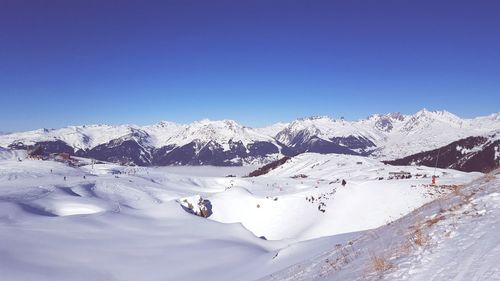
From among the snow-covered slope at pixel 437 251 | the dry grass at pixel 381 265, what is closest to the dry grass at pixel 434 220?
the snow-covered slope at pixel 437 251

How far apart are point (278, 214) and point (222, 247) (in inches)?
934

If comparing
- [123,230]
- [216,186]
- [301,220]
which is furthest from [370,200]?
[216,186]

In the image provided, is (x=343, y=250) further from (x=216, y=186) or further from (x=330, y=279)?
(x=216, y=186)

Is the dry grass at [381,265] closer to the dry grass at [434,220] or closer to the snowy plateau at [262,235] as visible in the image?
the snowy plateau at [262,235]

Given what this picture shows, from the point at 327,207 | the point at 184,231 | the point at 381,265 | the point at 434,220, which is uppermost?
the point at 434,220

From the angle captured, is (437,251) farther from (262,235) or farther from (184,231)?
(262,235)

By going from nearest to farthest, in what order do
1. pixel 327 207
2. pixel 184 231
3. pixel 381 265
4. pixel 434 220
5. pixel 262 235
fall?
pixel 381 265 → pixel 434 220 → pixel 184 231 → pixel 262 235 → pixel 327 207

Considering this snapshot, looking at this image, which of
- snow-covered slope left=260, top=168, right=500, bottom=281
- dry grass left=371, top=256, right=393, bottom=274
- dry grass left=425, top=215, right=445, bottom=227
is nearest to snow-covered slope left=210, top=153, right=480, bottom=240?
snow-covered slope left=260, top=168, right=500, bottom=281

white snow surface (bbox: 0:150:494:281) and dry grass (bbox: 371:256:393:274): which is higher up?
dry grass (bbox: 371:256:393:274)

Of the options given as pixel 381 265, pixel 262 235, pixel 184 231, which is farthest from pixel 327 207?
pixel 381 265

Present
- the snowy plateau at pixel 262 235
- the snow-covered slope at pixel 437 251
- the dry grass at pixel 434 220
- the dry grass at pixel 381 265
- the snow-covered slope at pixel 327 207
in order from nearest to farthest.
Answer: the snow-covered slope at pixel 437 251
the dry grass at pixel 381 265
the snowy plateau at pixel 262 235
the dry grass at pixel 434 220
the snow-covered slope at pixel 327 207

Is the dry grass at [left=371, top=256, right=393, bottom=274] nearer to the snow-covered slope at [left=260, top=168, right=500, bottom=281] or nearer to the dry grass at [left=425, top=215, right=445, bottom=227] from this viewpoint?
the snow-covered slope at [left=260, top=168, right=500, bottom=281]

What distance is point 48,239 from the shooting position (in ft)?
80.2

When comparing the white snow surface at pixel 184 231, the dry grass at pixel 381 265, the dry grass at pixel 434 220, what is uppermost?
the dry grass at pixel 434 220
